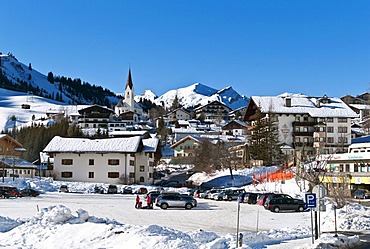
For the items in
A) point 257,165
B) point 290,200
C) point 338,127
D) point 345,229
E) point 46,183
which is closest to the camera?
point 345,229

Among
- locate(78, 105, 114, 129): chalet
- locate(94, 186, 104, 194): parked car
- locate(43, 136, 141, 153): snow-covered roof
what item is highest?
locate(78, 105, 114, 129): chalet

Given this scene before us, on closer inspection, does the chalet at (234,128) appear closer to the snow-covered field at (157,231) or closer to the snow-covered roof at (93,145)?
the snow-covered roof at (93,145)

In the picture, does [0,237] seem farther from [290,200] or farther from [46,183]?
[46,183]

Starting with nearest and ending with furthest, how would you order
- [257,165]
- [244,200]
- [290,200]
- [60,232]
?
[60,232] → [290,200] → [244,200] → [257,165]

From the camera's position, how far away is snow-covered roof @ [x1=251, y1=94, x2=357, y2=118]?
297 feet

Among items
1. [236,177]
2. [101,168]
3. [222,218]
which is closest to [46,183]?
[101,168]

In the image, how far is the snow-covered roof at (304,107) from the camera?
297ft

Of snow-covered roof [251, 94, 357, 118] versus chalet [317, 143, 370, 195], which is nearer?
chalet [317, 143, 370, 195]

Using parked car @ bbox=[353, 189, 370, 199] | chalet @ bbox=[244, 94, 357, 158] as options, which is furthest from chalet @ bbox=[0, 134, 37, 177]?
parked car @ bbox=[353, 189, 370, 199]

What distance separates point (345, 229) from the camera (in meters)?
25.7

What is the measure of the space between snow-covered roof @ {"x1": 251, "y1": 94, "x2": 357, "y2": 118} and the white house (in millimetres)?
25908

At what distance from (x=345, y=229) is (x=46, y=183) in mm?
48532

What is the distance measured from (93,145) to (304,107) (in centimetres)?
3988

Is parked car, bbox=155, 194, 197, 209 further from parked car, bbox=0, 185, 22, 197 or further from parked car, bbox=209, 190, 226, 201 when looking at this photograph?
parked car, bbox=0, 185, 22, 197
